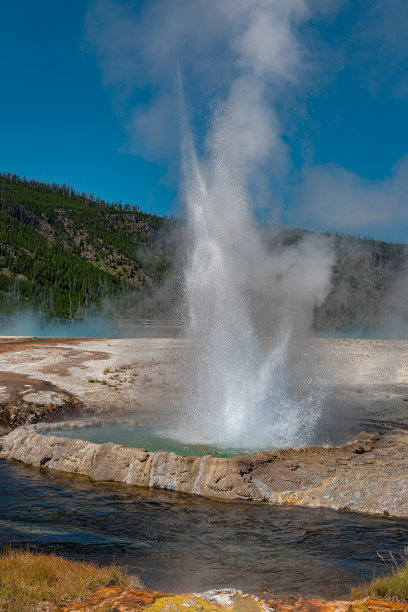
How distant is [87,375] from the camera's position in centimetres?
2144

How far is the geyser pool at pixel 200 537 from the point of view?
5590 millimetres

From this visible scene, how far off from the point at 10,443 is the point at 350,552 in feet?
30.7

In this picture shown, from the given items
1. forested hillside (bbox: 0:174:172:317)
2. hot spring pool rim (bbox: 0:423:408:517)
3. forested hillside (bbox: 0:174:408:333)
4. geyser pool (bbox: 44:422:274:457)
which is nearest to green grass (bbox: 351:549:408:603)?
hot spring pool rim (bbox: 0:423:408:517)

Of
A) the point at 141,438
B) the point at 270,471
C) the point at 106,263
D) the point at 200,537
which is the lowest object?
the point at 200,537

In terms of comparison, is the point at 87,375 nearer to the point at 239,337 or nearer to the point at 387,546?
the point at 239,337

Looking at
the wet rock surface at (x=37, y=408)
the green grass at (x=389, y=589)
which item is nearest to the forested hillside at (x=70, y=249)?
the wet rock surface at (x=37, y=408)

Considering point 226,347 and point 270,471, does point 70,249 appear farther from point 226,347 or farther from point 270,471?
point 270,471

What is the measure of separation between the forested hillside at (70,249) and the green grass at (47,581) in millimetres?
88322

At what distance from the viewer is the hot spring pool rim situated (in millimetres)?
8453

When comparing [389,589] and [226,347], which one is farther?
[226,347]

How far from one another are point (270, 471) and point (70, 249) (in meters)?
133

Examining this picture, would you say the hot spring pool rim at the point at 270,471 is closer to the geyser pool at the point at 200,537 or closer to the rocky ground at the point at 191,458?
the rocky ground at the point at 191,458

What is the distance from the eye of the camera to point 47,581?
4.70m

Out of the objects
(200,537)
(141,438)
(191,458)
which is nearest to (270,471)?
(191,458)
